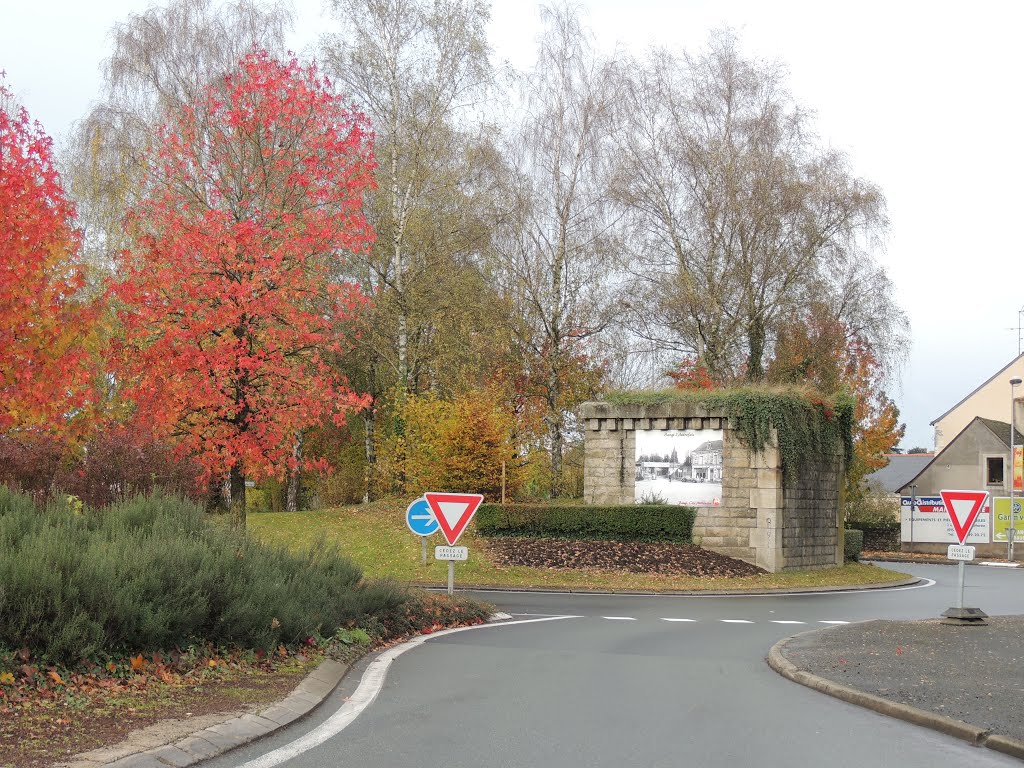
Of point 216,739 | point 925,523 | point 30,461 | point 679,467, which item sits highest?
point 679,467

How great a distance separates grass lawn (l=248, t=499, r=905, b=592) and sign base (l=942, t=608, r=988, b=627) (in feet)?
28.2

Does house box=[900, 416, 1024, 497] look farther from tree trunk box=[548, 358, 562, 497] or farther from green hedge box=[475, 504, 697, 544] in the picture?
green hedge box=[475, 504, 697, 544]

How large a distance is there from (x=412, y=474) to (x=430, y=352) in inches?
201

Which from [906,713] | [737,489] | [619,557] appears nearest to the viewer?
[906,713]

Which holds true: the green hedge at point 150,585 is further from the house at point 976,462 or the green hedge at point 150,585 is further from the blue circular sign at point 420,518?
the house at point 976,462

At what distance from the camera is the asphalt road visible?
6.70 meters

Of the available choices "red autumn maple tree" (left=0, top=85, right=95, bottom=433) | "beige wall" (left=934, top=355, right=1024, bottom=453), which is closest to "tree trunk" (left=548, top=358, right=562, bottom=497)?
"red autumn maple tree" (left=0, top=85, right=95, bottom=433)

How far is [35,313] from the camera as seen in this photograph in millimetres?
16516

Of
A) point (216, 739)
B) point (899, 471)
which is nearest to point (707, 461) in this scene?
point (216, 739)

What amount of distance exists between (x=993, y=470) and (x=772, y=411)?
108ft

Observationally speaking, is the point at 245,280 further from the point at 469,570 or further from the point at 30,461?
the point at 469,570

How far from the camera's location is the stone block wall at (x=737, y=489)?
27.6 meters

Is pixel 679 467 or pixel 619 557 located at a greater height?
pixel 679 467

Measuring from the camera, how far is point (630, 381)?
43.9 metres
